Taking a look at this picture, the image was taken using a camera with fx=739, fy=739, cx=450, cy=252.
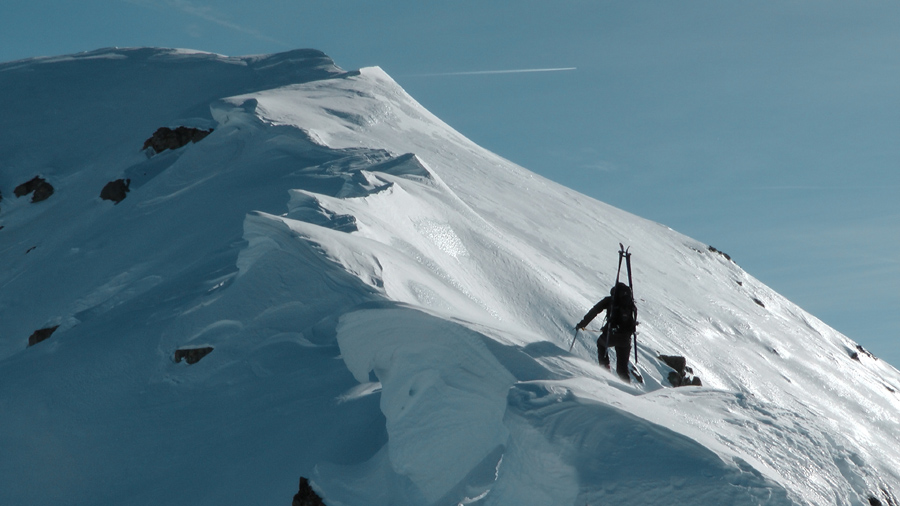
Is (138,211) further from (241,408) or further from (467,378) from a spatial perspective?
(467,378)

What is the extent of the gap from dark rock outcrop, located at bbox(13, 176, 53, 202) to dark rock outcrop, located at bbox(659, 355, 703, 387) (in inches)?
687

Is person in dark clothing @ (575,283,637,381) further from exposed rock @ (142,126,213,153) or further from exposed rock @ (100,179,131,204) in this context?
exposed rock @ (142,126,213,153)

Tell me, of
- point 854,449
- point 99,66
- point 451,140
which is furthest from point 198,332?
point 99,66

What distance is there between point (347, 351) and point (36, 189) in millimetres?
17032

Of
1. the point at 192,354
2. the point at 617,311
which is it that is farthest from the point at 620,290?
the point at 192,354

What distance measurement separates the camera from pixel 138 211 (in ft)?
56.2

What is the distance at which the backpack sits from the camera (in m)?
10.1

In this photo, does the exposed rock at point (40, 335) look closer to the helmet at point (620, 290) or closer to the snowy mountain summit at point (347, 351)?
the snowy mountain summit at point (347, 351)

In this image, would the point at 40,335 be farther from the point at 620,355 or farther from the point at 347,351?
the point at 620,355

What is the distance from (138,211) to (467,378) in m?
12.5

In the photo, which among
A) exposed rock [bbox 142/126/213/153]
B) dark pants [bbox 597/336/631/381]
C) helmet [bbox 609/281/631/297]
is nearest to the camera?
helmet [bbox 609/281/631/297]

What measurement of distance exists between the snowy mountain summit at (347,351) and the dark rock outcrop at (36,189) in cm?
6

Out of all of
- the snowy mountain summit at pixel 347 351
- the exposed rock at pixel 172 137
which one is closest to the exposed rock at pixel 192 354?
the snowy mountain summit at pixel 347 351

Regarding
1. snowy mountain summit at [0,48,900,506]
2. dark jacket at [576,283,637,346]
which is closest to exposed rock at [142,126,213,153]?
snowy mountain summit at [0,48,900,506]
